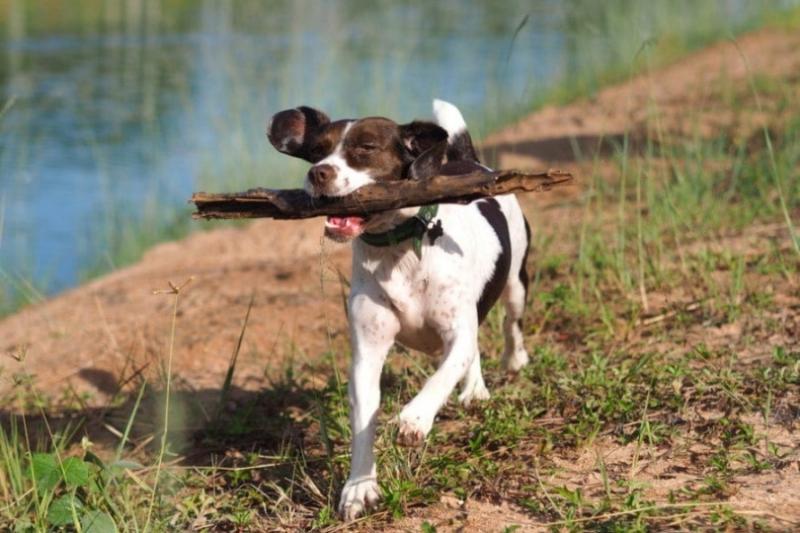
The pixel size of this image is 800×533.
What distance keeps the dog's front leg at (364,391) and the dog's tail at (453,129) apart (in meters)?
0.88

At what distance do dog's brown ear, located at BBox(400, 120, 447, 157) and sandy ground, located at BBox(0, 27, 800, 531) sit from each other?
1.41ft

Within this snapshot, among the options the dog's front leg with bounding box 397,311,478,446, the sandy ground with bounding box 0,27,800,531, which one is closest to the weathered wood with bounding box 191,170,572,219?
the sandy ground with bounding box 0,27,800,531

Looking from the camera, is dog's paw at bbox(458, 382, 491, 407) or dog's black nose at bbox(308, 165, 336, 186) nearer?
dog's black nose at bbox(308, 165, 336, 186)

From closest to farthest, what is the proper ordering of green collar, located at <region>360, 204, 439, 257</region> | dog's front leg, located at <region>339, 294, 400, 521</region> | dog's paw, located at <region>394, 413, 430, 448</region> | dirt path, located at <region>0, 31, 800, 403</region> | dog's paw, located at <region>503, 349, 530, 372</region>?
1. dog's paw, located at <region>394, 413, 430, 448</region>
2. dog's front leg, located at <region>339, 294, 400, 521</region>
3. green collar, located at <region>360, 204, 439, 257</region>
4. dog's paw, located at <region>503, 349, 530, 372</region>
5. dirt path, located at <region>0, 31, 800, 403</region>

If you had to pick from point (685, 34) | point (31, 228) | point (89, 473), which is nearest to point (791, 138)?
point (89, 473)

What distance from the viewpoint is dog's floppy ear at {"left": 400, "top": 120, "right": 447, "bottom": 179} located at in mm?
4047

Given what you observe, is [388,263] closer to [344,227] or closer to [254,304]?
[344,227]

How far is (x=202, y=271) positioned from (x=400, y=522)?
506 cm

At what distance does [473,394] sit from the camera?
4.89 metres

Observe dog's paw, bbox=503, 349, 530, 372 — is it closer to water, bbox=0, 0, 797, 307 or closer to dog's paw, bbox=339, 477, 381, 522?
dog's paw, bbox=339, 477, 381, 522

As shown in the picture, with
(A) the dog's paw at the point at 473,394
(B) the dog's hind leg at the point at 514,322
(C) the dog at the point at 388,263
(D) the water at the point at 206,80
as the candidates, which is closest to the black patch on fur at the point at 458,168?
(C) the dog at the point at 388,263

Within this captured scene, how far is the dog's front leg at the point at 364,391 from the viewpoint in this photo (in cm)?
400

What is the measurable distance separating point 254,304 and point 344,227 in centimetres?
327

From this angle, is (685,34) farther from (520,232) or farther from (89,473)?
(89,473)
